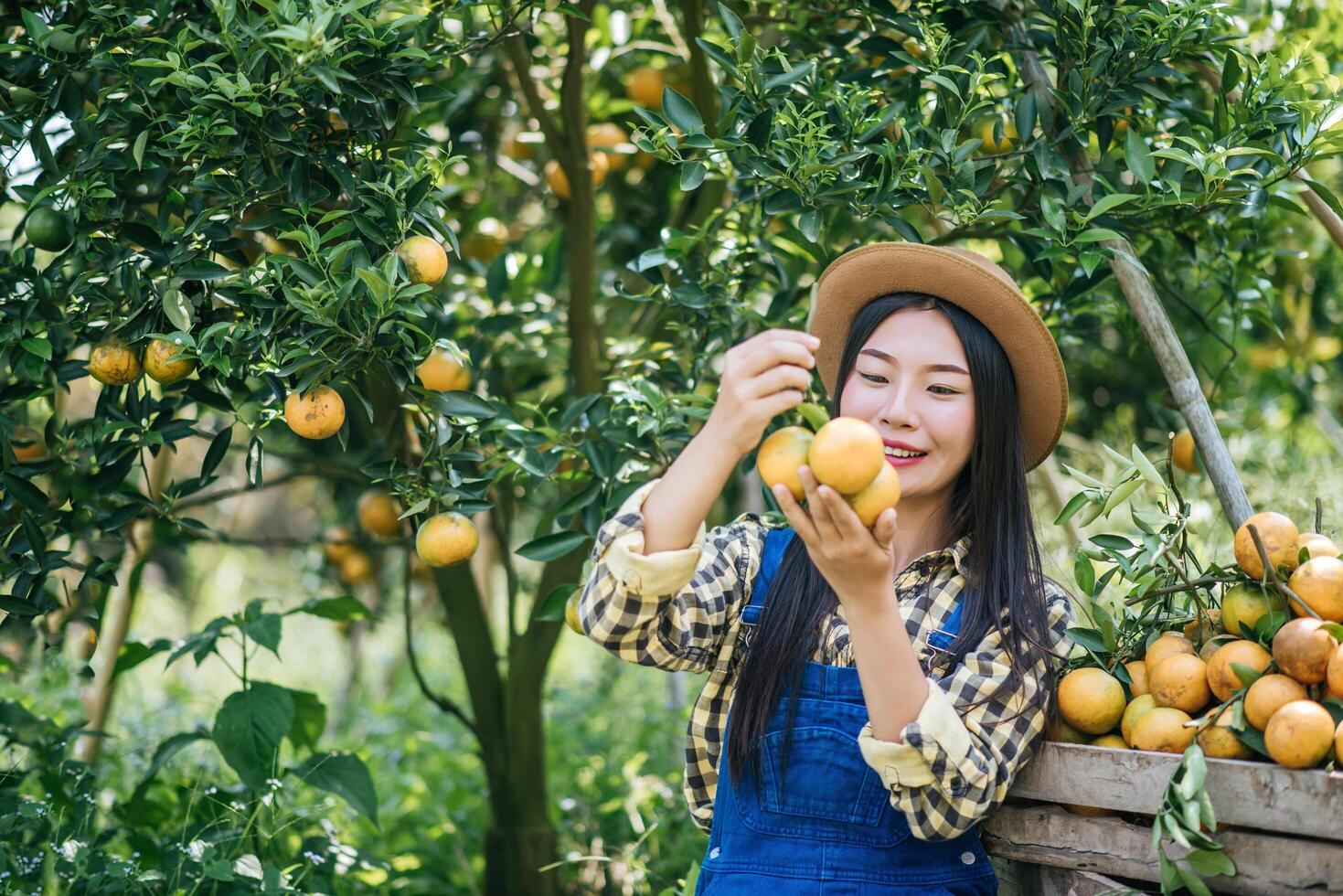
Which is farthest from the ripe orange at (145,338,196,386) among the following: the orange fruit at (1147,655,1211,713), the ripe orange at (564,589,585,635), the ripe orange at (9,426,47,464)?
the orange fruit at (1147,655,1211,713)

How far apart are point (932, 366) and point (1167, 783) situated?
24.2 inches

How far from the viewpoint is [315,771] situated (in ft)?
7.55

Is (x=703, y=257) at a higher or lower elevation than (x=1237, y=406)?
lower

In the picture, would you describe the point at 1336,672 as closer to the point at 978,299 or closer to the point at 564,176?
the point at 978,299

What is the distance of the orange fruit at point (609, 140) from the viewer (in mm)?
2805

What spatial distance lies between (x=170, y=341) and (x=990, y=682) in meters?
1.25

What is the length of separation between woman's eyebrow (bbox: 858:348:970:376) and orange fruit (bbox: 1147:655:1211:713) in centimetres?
48

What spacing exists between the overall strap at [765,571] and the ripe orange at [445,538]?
47cm

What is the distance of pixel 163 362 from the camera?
69.5 inches

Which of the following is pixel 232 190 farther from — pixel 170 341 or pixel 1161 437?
pixel 1161 437

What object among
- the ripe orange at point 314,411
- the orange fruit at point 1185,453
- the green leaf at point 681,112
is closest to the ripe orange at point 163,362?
the ripe orange at point 314,411

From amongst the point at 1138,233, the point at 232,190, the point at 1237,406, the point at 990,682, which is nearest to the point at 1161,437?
the point at 1237,406

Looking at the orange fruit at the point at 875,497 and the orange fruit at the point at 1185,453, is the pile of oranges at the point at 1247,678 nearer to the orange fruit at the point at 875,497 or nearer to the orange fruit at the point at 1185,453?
the orange fruit at the point at 875,497

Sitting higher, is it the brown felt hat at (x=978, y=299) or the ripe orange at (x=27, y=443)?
the ripe orange at (x=27, y=443)
